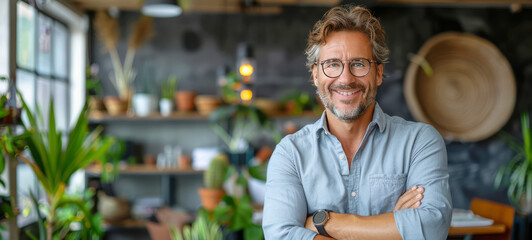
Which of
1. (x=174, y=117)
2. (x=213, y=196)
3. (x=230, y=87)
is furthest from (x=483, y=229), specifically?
(x=174, y=117)

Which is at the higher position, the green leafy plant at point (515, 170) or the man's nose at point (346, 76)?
the man's nose at point (346, 76)

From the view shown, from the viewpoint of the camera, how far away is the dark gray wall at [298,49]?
5.66 meters

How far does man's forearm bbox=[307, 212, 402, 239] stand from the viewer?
157 cm

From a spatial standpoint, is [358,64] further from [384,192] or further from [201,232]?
[201,232]

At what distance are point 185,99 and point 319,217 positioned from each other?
12.5 ft

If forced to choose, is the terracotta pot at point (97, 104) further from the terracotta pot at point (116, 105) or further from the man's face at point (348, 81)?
the man's face at point (348, 81)

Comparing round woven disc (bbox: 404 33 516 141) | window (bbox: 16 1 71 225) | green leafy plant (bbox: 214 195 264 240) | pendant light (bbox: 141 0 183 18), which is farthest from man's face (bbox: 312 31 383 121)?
round woven disc (bbox: 404 33 516 141)

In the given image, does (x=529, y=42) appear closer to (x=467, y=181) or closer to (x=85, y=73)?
(x=467, y=181)

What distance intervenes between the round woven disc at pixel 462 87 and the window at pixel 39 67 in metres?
3.65

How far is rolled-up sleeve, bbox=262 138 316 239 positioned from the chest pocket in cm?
23

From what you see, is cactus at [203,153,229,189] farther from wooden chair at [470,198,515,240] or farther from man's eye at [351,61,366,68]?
man's eye at [351,61,366,68]

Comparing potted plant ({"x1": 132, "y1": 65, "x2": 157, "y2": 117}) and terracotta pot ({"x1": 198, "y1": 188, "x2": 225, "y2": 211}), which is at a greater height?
potted plant ({"x1": 132, "y1": 65, "x2": 157, "y2": 117})

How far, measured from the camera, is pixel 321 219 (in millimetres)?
1642

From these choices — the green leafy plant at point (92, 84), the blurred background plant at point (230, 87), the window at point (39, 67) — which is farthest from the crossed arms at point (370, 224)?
the green leafy plant at point (92, 84)
